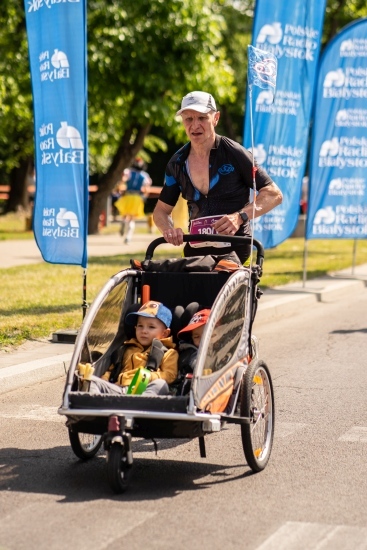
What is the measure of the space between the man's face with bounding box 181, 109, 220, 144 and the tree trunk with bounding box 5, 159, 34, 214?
30381 mm

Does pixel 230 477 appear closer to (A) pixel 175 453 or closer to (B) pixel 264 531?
(A) pixel 175 453

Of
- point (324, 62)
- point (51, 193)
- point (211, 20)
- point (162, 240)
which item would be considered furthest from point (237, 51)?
point (162, 240)

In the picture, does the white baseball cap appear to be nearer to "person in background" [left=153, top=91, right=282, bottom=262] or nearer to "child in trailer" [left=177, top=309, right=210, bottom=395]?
"person in background" [left=153, top=91, right=282, bottom=262]

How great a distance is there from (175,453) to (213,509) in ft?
4.16

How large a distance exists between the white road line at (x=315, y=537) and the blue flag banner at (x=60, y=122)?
19.7 ft

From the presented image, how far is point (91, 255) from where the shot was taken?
68.0 feet

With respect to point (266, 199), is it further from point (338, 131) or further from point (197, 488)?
point (338, 131)

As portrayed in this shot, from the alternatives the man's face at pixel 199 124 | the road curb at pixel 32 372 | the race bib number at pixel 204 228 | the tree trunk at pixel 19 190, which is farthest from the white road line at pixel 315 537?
the tree trunk at pixel 19 190

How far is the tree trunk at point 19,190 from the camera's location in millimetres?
37344

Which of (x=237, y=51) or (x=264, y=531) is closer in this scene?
(x=264, y=531)

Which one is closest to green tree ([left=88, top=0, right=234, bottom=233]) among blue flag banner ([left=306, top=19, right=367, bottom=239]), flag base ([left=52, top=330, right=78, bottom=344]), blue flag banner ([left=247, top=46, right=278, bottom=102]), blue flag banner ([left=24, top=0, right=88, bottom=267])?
blue flag banner ([left=306, top=19, right=367, bottom=239])

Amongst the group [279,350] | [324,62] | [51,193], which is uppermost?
[324,62]

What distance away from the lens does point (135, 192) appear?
83.4 feet

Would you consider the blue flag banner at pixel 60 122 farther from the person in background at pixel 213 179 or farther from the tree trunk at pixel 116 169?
the tree trunk at pixel 116 169
